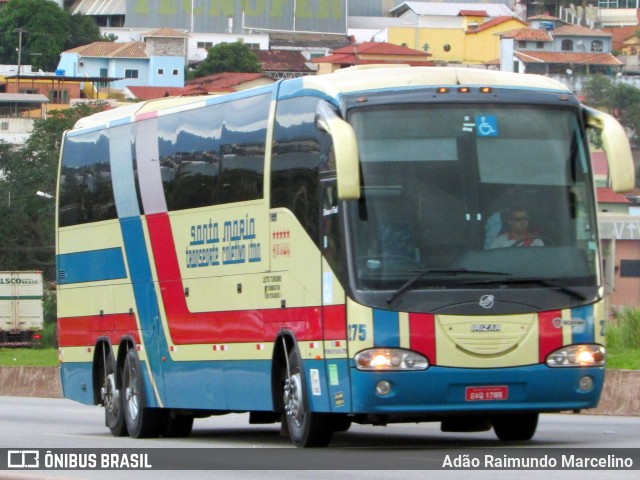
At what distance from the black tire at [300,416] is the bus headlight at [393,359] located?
108 cm

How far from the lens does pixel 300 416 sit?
14945 mm

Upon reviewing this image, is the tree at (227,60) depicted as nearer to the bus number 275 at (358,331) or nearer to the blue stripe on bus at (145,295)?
the blue stripe on bus at (145,295)

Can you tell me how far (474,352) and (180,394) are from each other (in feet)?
15.1

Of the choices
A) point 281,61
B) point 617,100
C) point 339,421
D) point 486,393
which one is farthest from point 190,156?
point 281,61

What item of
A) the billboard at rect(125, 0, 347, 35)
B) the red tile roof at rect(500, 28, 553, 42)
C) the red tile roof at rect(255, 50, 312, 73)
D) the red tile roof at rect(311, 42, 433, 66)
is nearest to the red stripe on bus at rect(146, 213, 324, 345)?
the red tile roof at rect(311, 42, 433, 66)

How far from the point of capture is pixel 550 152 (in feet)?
47.4

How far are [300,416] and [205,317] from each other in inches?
95.9

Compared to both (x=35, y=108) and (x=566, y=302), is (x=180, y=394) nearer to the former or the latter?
(x=566, y=302)

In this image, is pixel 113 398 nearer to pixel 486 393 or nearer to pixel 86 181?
pixel 86 181

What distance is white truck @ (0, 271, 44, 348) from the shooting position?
66.1 meters

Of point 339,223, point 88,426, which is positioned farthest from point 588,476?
point 88,426

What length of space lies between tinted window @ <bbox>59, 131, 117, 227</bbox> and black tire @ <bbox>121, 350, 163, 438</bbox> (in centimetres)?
165

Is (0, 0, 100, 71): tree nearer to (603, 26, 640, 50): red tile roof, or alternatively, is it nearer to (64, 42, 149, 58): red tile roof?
(64, 42, 149, 58): red tile roof

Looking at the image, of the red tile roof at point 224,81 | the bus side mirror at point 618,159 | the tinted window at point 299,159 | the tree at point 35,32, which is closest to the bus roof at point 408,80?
the tinted window at point 299,159
